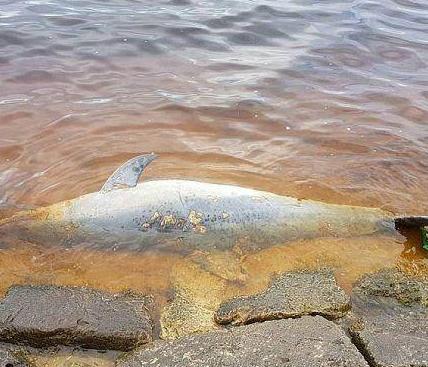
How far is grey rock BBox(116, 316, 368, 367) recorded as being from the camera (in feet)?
10.1

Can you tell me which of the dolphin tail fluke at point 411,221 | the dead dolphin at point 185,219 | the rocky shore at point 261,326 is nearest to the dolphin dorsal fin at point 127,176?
the dead dolphin at point 185,219

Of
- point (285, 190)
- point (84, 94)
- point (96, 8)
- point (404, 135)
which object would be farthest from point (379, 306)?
point (96, 8)

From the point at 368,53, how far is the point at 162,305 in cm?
682

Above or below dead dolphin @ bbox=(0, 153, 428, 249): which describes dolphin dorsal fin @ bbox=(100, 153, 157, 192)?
above

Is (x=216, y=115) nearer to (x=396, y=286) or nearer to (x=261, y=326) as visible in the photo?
(x=396, y=286)

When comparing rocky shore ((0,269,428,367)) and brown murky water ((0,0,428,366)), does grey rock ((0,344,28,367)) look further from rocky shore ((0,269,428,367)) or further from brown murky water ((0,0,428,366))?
brown murky water ((0,0,428,366))

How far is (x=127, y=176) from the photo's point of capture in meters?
4.80

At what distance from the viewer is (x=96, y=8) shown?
11281 mm

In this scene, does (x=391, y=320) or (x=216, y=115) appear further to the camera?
(x=216, y=115)

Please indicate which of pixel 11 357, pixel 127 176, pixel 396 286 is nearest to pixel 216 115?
pixel 127 176

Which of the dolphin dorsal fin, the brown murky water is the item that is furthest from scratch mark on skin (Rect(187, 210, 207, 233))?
the dolphin dorsal fin

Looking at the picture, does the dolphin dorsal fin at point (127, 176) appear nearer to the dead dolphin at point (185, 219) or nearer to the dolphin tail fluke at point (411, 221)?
the dead dolphin at point (185, 219)

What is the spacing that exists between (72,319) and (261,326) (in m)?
1.19

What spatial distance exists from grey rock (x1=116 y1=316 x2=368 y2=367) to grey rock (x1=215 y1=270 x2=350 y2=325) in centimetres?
16
